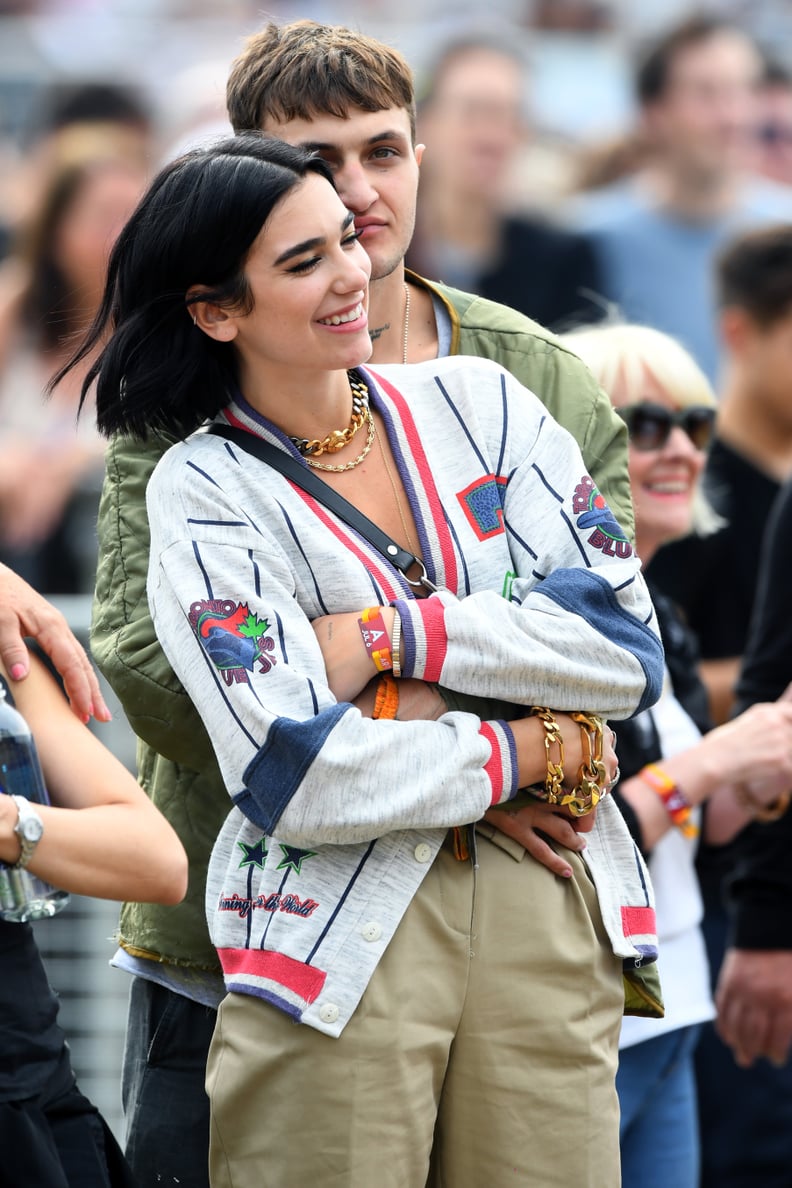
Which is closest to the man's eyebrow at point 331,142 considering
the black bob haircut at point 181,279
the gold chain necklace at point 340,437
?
the black bob haircut at point 181,279

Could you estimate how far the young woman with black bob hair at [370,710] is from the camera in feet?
7.89

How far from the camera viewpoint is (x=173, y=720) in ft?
9.01

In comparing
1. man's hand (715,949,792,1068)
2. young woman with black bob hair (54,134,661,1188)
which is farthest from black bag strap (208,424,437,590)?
man's hand (715,949,792,1068)

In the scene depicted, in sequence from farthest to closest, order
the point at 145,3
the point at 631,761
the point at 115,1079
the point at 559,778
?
the point at 145,3
the point at 115,1079
the point at 631,761
the point at 559,778

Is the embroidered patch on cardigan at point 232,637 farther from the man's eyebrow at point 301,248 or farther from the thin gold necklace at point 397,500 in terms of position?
the man's eyebrow at point 301,248

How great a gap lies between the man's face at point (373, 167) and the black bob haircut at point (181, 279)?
19 cm

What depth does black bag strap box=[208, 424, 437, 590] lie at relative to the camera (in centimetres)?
255

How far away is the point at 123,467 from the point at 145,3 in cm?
928

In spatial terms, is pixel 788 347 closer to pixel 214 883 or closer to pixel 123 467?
pixel 123 467

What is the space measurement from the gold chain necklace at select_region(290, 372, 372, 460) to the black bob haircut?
14 centimetres

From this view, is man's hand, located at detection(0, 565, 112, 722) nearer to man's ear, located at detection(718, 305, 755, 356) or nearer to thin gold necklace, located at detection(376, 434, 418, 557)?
thin gold necklace, located at detection(376, 434, 418, 557)

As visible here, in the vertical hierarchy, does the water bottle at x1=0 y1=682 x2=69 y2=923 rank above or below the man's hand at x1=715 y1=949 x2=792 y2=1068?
above

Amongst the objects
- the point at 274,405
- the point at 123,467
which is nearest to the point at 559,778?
the point at 274,405

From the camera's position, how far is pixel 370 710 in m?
2.52
